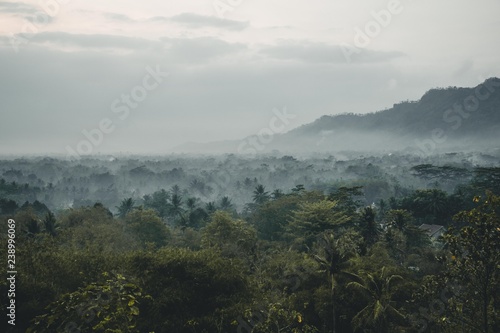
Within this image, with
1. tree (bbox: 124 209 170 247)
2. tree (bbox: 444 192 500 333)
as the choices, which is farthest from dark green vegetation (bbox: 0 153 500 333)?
tree (bbox: 124 209 170 247)

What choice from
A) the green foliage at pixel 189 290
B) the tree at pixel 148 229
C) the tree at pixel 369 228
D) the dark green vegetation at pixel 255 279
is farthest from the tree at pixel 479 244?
the tree at pixel 148 229

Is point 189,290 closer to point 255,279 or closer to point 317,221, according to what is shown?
point 255,279

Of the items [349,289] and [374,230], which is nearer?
[349,289]

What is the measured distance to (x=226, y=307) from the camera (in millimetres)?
23484

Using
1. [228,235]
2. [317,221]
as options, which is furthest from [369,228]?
[228,235]

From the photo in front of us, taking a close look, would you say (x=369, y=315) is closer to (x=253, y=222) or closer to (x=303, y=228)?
(x=303, y=228)

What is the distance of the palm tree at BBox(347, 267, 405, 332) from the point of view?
25.9 m

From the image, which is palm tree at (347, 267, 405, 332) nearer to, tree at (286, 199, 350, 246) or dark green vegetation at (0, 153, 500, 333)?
dark green vegetation at (0, 153, 500, 333)

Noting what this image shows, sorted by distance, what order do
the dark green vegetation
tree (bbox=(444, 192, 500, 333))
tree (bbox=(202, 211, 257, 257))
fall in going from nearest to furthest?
tree (bbox=(444, 192, 500, 333))
the dark green vegetation
tree (bbox=(202, 211, 257, 257))

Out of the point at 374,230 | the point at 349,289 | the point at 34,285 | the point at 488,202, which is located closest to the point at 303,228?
the point at 374,230

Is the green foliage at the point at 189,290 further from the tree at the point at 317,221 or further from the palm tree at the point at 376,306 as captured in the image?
the tree at the point at 317,221

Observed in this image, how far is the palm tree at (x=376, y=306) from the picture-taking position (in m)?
25.9

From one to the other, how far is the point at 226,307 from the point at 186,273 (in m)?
3.35

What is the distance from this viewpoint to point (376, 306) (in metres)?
25.6
